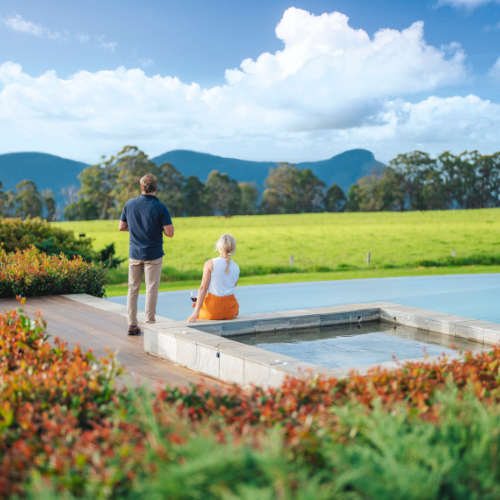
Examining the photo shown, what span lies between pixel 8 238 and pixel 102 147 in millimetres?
60400

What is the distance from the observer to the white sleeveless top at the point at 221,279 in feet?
20.6

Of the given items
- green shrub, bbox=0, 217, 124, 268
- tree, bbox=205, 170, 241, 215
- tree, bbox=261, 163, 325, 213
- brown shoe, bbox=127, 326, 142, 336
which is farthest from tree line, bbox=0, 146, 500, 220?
brown shoe, bbox=127, 326, 142, 336

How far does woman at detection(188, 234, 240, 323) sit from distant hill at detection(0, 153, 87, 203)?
107m

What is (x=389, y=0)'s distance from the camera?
36.3 meters

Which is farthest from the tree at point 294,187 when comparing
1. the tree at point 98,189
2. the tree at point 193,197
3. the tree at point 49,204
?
the tree at point 49,204

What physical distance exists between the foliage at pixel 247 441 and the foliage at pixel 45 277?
21.6ft

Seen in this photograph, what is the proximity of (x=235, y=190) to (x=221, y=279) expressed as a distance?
71.8 m

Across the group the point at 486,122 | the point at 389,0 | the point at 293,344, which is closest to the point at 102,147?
the point at 389,0

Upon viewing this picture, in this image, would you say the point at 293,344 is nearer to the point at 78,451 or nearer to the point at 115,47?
the point at 78,451

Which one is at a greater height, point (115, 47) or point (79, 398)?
point (115, 47)

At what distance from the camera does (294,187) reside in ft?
262

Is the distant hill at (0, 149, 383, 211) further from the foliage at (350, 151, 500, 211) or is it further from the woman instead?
the woman

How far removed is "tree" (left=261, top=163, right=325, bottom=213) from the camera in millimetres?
79625

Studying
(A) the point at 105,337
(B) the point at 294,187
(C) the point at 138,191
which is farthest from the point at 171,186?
(A) the point at 105,337
